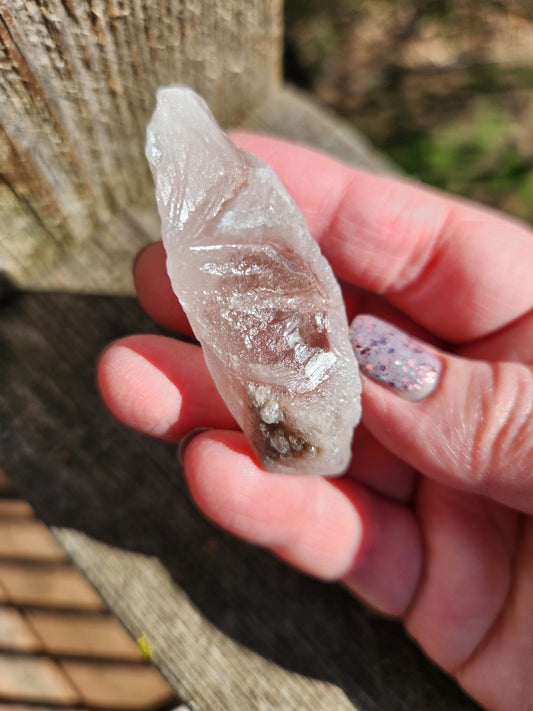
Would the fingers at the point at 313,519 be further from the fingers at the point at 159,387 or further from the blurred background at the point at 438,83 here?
the blurred background at the point at 438,83

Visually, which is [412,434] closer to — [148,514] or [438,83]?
[148,514]

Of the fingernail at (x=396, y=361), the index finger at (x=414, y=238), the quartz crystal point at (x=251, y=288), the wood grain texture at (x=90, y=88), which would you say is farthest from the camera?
the index finger at (x=414, y=238)

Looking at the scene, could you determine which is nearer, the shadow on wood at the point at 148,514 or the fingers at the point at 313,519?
the fingers at the point at 313,519

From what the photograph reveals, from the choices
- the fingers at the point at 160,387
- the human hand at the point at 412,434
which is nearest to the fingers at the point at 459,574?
the human hand at the point at 412,434

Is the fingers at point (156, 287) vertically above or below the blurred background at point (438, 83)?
below

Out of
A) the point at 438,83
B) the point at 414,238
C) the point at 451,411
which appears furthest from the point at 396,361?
the point at 438,83

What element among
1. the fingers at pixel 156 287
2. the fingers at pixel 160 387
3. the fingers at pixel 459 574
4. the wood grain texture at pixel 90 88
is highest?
the wood grain texture at pixel 90 88

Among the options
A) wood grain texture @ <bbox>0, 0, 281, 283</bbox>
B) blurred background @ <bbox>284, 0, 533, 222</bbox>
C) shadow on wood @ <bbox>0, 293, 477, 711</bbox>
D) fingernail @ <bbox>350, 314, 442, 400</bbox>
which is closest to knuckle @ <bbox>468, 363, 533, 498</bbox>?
fingernail @ <bbox>350, 314, 442, 400</bbox>
